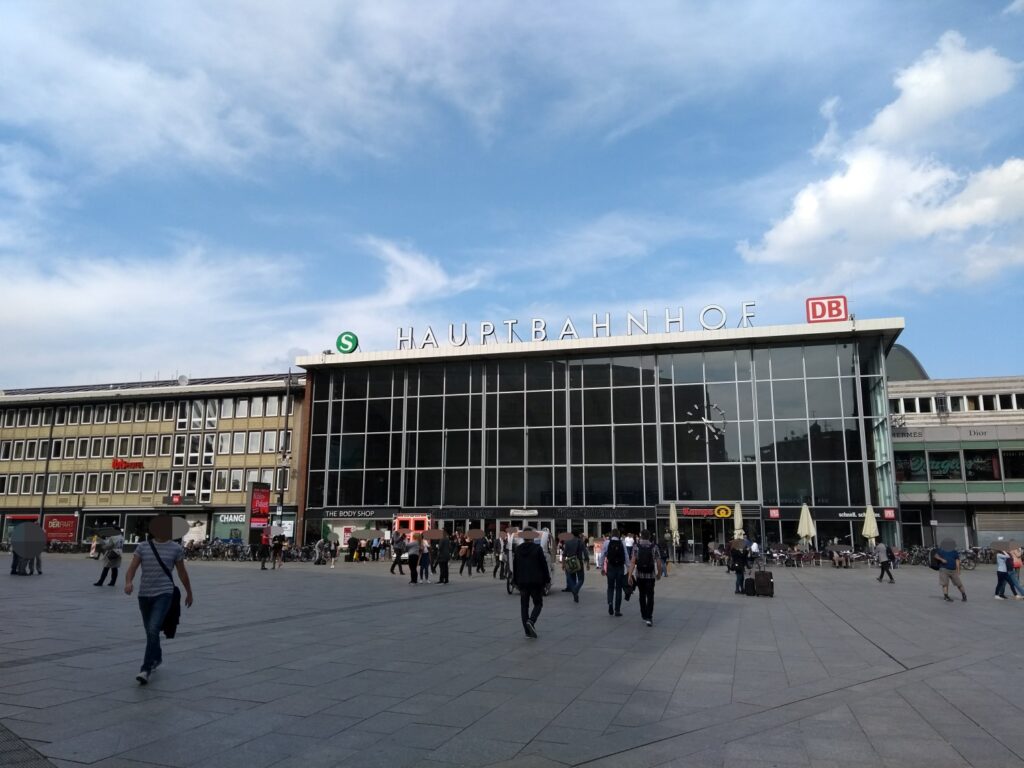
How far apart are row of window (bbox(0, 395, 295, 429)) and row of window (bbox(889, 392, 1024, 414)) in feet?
168

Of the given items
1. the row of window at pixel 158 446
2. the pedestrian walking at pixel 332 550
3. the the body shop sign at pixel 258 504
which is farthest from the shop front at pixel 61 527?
the the body shop sign at pixel 258 504

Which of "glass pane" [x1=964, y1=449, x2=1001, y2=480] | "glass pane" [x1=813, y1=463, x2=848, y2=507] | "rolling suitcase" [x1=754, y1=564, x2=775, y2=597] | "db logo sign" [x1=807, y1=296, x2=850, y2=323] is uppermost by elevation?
"db logo sign" [x1=807, y1=296, x2=850, y2=323]

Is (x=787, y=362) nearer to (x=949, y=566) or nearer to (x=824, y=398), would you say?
(x=824, y=398)

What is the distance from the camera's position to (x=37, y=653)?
33.7 feet

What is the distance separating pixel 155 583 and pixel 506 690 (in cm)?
420

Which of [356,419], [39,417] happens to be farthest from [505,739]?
[39,417]

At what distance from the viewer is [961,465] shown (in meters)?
54.9

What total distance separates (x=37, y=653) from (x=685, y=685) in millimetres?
8595

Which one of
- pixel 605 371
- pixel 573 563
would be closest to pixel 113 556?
pixel 573 563

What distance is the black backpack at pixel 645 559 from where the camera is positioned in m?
14.8

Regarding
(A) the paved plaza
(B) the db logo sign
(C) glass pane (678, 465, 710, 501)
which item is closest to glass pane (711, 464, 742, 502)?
(C) glass pane (678, 465, 710, 501)

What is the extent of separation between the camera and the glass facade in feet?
156

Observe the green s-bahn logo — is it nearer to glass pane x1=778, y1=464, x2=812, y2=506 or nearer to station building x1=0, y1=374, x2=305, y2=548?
station building x1=0, y1=374, x2=305, y2=548

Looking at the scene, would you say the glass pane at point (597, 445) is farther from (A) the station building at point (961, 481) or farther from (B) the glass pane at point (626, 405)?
(A) the station building at point (961, 481)
